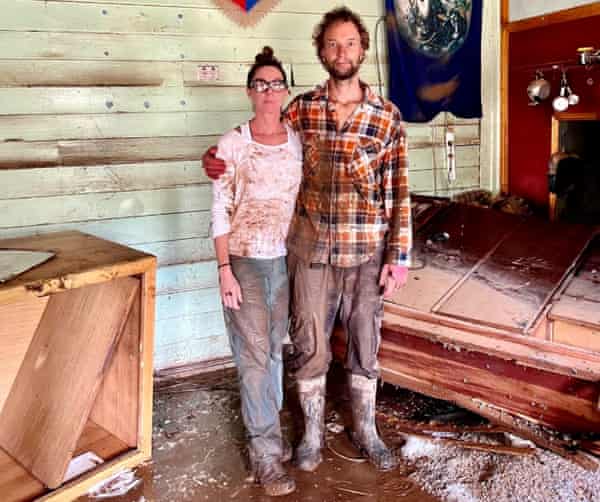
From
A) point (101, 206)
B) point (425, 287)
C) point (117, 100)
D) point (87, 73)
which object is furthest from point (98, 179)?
point (425, 287)

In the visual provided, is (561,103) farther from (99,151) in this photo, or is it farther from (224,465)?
(224,465)

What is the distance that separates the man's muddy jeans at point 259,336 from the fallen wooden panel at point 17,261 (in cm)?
67

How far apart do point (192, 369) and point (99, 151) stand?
1.20 meters

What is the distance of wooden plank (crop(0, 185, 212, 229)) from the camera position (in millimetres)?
2721

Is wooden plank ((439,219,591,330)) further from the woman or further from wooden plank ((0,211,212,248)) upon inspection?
wooden plank ((0,211,212,248))

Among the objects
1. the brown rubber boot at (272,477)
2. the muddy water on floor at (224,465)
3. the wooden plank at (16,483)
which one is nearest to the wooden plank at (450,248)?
the muddy water on floor at (224,465)

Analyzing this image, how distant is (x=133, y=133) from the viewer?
9.57 feet

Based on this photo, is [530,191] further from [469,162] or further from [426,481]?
[426,481]

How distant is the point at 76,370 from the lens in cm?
226

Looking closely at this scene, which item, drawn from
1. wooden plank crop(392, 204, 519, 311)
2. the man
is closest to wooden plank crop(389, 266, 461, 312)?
wooden plank crop(392, 204, 519, 311)

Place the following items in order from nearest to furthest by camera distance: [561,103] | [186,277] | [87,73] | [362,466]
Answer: [362,466]
[87,73]
[186,277]
[561,103]

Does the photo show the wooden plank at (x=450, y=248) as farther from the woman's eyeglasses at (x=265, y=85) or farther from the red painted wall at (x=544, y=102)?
the woman's eyeglasses at (x=265, y=85)

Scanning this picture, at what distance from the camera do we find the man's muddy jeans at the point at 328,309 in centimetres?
218

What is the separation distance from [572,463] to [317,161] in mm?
1408
